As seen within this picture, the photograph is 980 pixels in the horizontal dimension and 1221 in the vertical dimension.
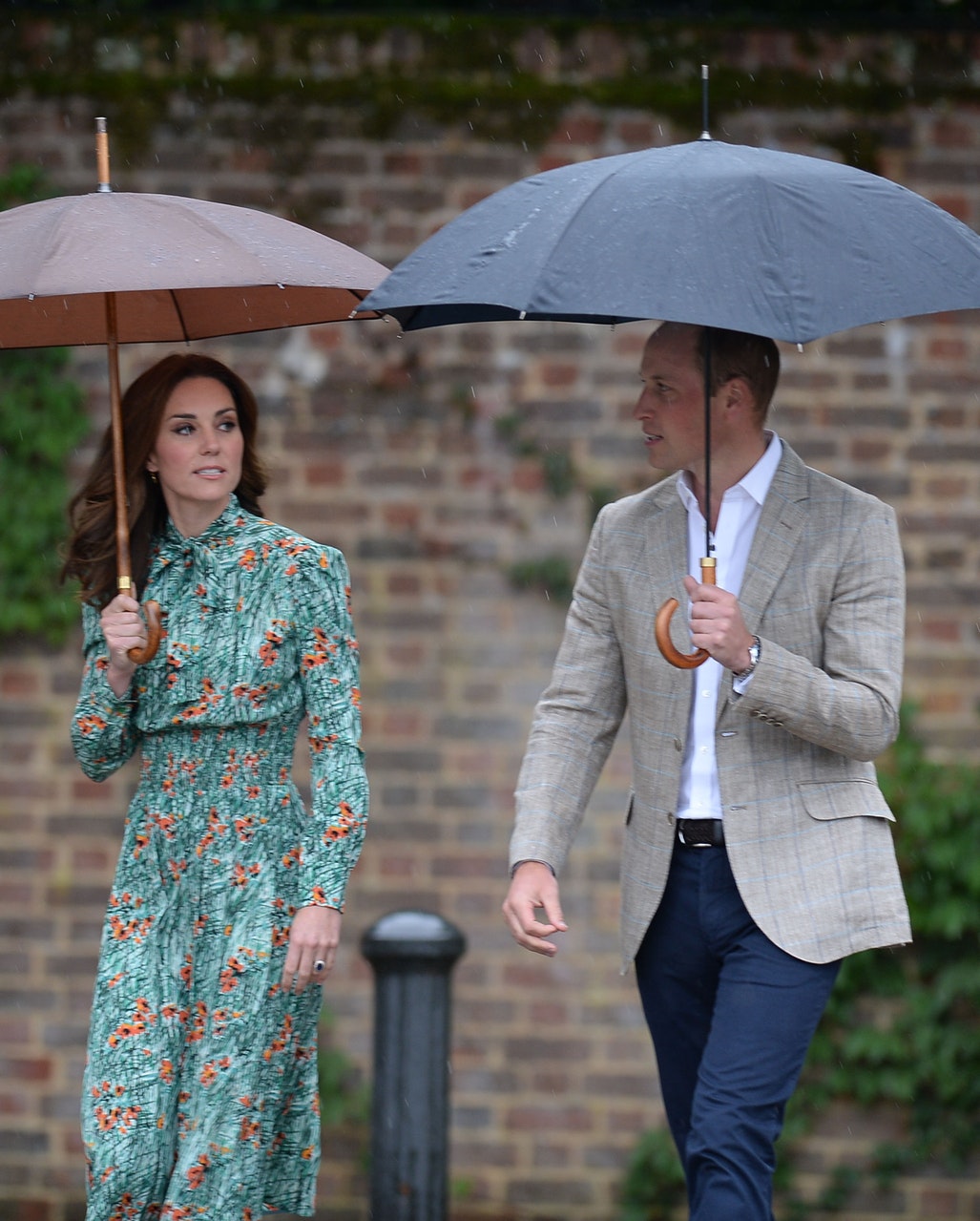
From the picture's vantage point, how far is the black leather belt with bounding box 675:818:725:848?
336 centimetres

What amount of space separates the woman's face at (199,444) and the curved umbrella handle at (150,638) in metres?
0.24

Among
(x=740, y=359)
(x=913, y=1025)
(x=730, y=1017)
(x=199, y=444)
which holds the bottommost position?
(x=913, y=1025)

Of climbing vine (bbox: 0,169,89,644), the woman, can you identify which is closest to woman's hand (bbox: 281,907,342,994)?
the woman

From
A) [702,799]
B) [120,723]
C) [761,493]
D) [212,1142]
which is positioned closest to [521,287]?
[761,493]

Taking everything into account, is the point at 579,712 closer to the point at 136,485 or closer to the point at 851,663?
the point at 851,663

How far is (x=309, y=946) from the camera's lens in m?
3.43

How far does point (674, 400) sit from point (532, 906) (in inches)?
38.3

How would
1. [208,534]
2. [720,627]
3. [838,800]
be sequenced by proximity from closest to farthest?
1. [720,627]
2. [838,800]
3. [208,534]

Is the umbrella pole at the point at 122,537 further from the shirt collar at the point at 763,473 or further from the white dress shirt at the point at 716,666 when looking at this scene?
the shirt collar at the point at 763,473

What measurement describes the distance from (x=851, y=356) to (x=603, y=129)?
3.17ft

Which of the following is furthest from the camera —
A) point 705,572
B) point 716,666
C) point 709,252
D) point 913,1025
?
point 913,1025

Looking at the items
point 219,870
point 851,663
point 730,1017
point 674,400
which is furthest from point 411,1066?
point 674,400

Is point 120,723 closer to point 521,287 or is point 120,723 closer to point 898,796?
point 521,287

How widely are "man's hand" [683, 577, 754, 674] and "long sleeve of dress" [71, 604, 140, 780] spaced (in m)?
1.18
